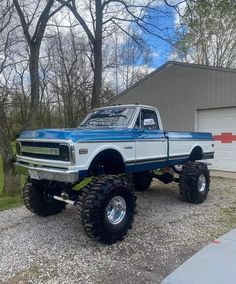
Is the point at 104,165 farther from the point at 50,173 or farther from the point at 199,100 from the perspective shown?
the point at 199,100

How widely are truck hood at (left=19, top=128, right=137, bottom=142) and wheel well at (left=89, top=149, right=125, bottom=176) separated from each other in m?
0.28

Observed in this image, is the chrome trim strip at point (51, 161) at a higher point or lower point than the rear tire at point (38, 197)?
higher

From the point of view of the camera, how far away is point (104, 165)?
5.80 metres

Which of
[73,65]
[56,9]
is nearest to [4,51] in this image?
[56,9]

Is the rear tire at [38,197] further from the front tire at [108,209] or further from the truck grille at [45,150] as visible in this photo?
the front tire at [108,209]

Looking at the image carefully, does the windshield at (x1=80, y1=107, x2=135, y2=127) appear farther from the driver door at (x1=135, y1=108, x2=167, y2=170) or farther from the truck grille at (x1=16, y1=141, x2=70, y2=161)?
the truck grille at (x1=16, y1=141, x2=70, y2=161)

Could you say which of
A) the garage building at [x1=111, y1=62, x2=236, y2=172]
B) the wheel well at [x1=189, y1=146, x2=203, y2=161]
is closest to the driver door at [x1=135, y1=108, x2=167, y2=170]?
the wheel well at [x1=189, y1=146, x2=203, y2=161]

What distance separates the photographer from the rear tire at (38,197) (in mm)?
6090

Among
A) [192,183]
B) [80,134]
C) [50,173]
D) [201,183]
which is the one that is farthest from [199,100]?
[50,173]

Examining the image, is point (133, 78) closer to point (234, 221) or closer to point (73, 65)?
point (73, 65)

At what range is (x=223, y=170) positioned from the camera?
12.3m

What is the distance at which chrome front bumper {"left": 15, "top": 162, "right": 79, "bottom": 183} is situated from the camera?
4.61 metres

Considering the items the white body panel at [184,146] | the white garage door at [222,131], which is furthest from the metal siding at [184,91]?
the white body panel at [184,146]

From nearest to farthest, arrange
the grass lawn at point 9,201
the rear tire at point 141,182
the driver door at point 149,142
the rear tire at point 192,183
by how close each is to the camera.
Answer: the driver door at point 149,142 < the rear tire at point 192,183 < the grass lawn at point 9,201 < the rear tire at point 141,182
